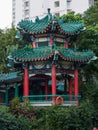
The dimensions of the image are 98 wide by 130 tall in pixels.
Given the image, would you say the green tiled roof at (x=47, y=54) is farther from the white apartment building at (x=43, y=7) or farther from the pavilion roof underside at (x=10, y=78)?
the white apartment building at (x=43, y=7)

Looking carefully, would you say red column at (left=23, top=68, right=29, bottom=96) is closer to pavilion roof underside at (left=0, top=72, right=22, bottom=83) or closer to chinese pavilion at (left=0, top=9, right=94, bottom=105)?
chinese pavilion at (left=0, top=9, right=94, bottom=105)

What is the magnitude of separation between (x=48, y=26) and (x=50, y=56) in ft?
7.09

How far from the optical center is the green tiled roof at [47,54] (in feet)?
73.7

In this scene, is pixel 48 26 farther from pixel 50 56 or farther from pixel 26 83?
pixel 26 83

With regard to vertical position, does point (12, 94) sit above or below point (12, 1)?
below

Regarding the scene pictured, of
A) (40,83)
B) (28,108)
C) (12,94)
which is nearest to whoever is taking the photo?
(28,108)

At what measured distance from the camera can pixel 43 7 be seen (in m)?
71.9

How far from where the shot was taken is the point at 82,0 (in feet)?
221

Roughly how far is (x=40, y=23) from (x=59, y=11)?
156 ft

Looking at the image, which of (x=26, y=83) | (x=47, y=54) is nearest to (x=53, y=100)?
(x=26, y=83)

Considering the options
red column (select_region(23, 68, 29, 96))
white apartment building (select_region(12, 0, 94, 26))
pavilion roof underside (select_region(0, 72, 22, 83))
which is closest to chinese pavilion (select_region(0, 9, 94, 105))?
red column (select_region(23, 68, 29, 96))

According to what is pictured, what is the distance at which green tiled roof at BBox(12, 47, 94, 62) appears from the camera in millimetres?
22453

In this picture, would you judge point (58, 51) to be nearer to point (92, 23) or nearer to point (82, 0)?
point (92, 23)

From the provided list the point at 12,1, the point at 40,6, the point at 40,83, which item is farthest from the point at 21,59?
the point at 12,1
